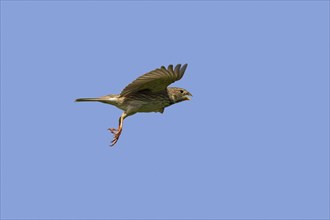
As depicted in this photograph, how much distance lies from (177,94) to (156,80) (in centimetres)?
162

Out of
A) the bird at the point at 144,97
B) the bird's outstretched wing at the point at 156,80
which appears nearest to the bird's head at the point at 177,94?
the bird at the point at 144,97

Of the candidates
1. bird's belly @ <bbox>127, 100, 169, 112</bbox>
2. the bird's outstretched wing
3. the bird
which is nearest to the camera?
the bird's outstretched wing

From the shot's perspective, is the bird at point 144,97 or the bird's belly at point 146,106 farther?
the bird's belly at point 146,106

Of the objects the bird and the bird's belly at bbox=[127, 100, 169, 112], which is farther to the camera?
the bird's belly at bbox=[127, 100, 169, 112]

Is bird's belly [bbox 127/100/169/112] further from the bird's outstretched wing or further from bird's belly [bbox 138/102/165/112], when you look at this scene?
the bird's outstretched wing

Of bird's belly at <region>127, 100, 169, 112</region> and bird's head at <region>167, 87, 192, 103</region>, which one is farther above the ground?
bird's head at <region>167, 87, 192, 103</region>

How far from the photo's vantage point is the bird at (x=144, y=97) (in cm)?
1509

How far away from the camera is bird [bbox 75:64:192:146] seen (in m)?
15.1

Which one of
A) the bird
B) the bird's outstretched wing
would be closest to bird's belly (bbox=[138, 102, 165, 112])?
the bird

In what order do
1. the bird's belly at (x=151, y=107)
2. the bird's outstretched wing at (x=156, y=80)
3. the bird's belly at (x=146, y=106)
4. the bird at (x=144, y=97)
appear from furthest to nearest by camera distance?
the bird's belly at (x=151, y=107), the bird's belly at (x=146, y=106), the bird at (x=144, y=97), the bird's outstretched wing at (x=156, y=80)

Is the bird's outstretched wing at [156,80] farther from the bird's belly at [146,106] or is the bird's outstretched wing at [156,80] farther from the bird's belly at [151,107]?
the bird's belly at [151,107]

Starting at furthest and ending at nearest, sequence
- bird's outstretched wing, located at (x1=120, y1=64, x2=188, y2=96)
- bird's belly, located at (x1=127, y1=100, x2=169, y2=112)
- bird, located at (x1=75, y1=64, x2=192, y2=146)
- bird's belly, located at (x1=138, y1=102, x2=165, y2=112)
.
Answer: bird's belly, located at (x1=138, y1=102, x2=165, y2=112) → bird's belly, located at (x1=127, y1=100, x2=169, y2=112) → bird, located at (x1=75, y1=64, x2=192, y2=146) → bird's outstretched wing, located at (x1=120, y1=64, x2=188, y2=96)

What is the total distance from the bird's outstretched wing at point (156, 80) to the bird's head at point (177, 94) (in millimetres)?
599

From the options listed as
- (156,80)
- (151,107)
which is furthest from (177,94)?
(156,80)
